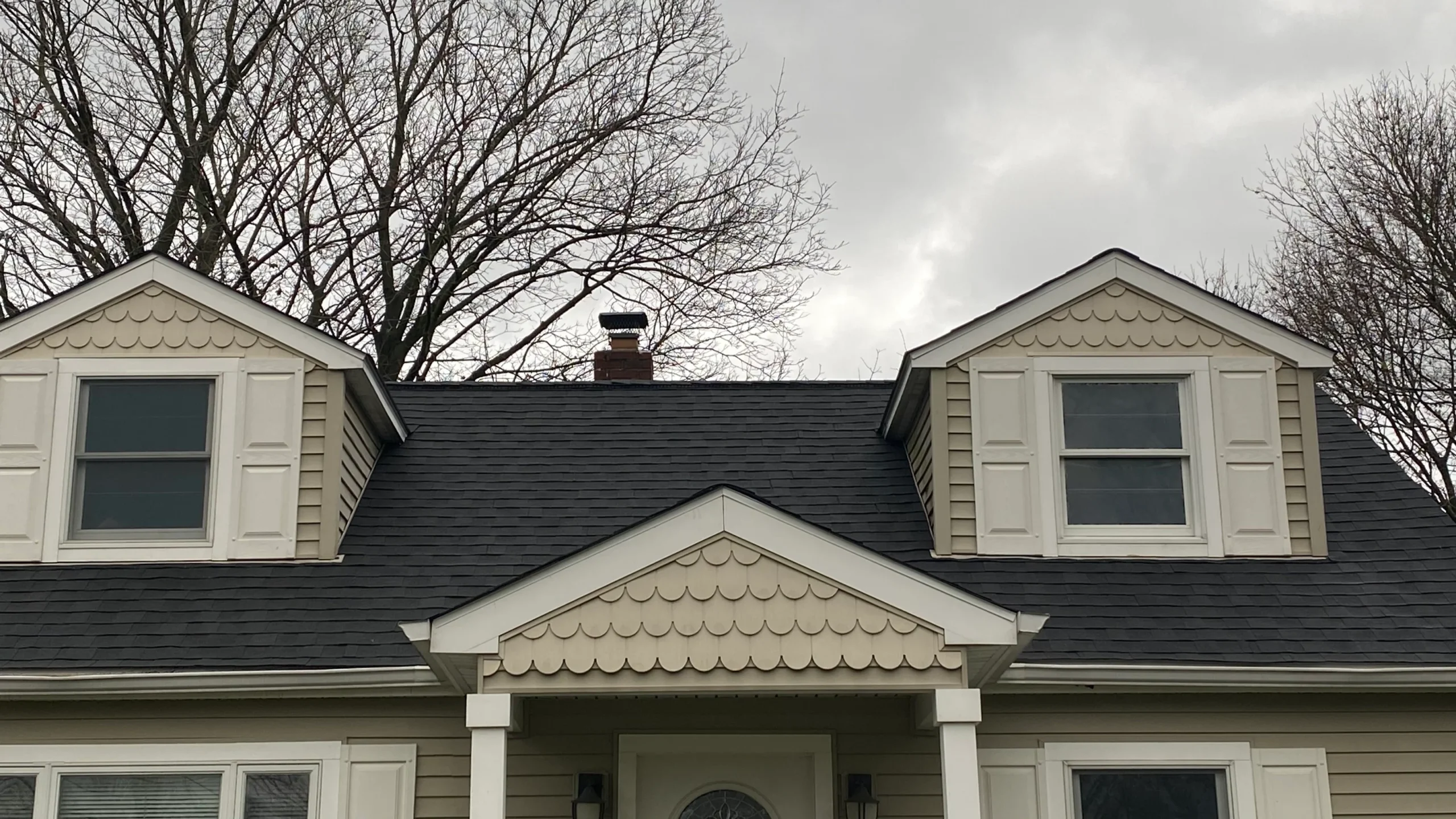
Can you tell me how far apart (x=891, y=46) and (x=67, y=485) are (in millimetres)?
9983

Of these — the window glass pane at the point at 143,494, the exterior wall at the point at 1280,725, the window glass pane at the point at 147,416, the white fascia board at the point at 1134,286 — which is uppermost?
the white fascia board at the point at 1134,286

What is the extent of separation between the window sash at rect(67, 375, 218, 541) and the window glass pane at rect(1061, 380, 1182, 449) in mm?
5337

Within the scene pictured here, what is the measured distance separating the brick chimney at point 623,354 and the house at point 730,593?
186 cm

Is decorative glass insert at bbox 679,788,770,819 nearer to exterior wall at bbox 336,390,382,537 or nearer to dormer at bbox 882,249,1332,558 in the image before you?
dormer at bbox 882,249,1332,558

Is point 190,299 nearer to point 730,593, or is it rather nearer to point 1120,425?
point 730,593

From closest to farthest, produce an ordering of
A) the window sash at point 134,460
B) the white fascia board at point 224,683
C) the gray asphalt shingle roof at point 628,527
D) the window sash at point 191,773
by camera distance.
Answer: the white fascia board at point 224,683
the window sash at point 191,773
the gray asphalt shingle roof at point 628,527
the window sash at point 134,460

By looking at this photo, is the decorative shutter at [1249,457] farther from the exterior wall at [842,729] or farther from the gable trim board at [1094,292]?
the exterior wall at [842,729]

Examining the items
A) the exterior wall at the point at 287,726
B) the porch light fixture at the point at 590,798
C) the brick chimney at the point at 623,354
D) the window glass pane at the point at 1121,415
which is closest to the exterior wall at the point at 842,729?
the exterior wall at the point at 287,726

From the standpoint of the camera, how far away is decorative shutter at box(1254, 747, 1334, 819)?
24.4 ft

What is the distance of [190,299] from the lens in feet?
28.8

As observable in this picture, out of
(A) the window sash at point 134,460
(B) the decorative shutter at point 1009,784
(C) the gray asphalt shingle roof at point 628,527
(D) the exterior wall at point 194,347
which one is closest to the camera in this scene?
(B) the decorative shutter at point 1009,784

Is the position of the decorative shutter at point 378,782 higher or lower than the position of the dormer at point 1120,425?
lower

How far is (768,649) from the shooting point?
6.27 metres

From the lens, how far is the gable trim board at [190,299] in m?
8.68
